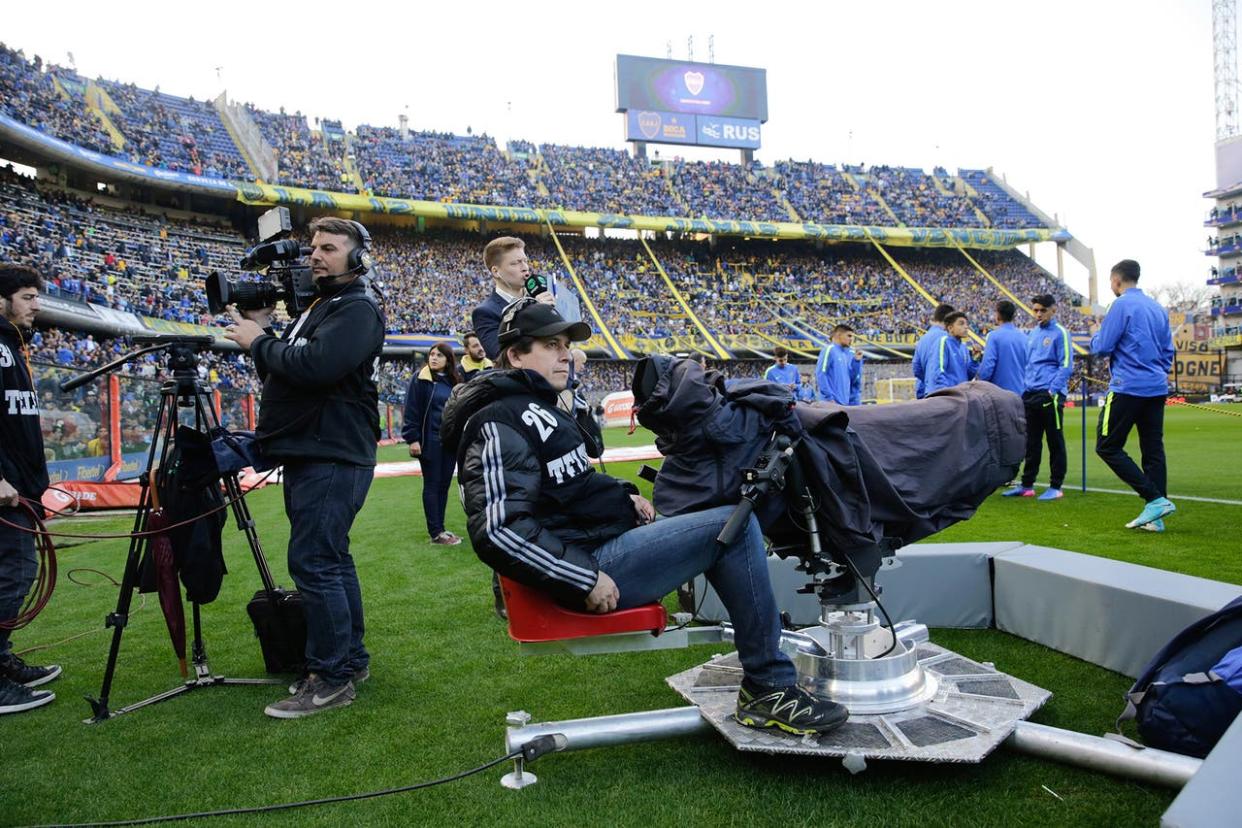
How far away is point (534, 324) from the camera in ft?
8.39

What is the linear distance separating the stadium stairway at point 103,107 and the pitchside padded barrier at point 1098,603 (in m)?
35.2

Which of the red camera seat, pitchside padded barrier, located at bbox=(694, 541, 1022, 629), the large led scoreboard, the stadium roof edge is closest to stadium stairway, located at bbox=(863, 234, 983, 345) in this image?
the stadium roof edge

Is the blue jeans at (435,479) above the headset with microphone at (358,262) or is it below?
below

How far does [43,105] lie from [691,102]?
3199 centimetres

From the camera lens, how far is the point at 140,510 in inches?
137

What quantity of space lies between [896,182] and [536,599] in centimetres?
5309

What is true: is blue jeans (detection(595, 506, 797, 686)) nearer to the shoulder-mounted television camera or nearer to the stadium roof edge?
the shoulder-mounted television camera

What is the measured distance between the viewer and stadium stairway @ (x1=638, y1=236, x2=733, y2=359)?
37.9 metres

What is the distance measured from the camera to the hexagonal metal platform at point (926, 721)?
2.41 metres

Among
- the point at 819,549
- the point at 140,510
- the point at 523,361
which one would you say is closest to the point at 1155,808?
the point at 819,549

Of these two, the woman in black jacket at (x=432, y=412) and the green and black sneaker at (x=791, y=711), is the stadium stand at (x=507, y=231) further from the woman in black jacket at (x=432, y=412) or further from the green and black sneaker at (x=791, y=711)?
the green and black sneaker at (x=791, y=711)

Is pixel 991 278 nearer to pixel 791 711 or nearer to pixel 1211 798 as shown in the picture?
pixel 791 711

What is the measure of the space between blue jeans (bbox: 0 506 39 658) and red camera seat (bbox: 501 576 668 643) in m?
2.60

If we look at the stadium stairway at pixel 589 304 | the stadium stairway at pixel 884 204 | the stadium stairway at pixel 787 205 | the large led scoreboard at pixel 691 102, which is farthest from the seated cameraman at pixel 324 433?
the stadium stairway at pixel 884 204
